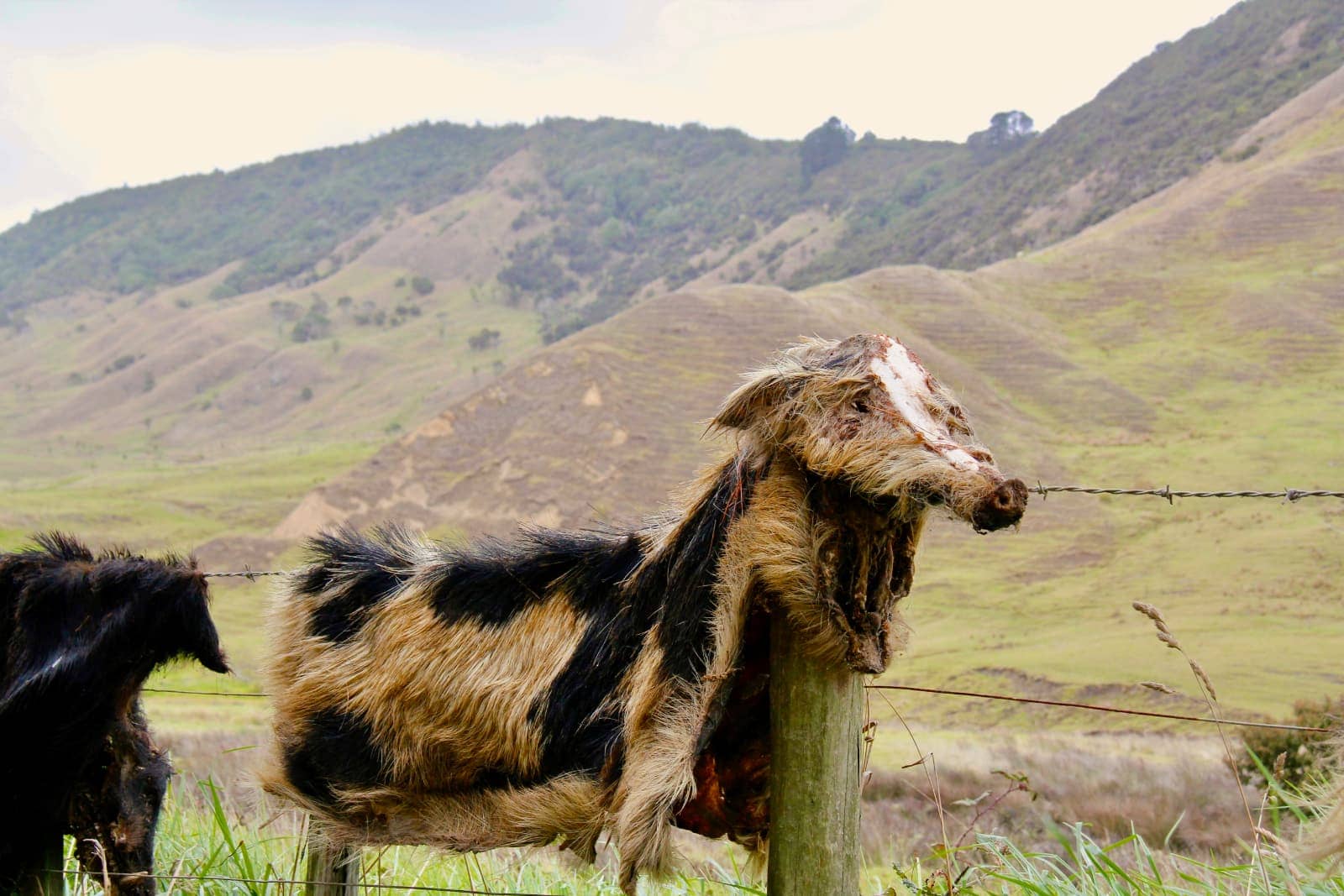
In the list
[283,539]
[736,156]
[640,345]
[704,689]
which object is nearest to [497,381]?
[640,345]

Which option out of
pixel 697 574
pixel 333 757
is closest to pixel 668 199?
pixel 333 757

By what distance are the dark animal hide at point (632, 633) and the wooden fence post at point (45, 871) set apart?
831 millimetres

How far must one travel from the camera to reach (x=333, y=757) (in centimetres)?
242

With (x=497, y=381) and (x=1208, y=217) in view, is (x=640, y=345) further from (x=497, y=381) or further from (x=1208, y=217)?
(x=1208, y=217)

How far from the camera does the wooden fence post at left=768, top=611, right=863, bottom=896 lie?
1.92m

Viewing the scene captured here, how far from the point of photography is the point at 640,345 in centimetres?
3469

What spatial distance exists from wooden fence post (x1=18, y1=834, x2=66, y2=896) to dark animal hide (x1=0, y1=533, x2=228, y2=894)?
0.06 feet

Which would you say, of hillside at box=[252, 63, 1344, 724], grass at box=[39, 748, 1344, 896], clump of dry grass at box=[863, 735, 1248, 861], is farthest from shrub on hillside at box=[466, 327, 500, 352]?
A: grass at box=[39, 748, 1344, 896]

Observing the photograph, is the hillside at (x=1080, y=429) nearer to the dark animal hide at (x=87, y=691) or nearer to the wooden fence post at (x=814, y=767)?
the wooden fence post at (x=814, y=767)

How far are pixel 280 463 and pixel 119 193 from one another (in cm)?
11692

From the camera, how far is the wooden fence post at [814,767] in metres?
1.92

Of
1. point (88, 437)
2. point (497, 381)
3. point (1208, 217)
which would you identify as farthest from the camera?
point (88, 437)

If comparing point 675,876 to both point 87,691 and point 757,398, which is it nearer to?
point 757,398

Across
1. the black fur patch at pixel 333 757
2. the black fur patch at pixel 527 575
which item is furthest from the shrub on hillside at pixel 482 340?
the black fur patch at pixel 527 575
